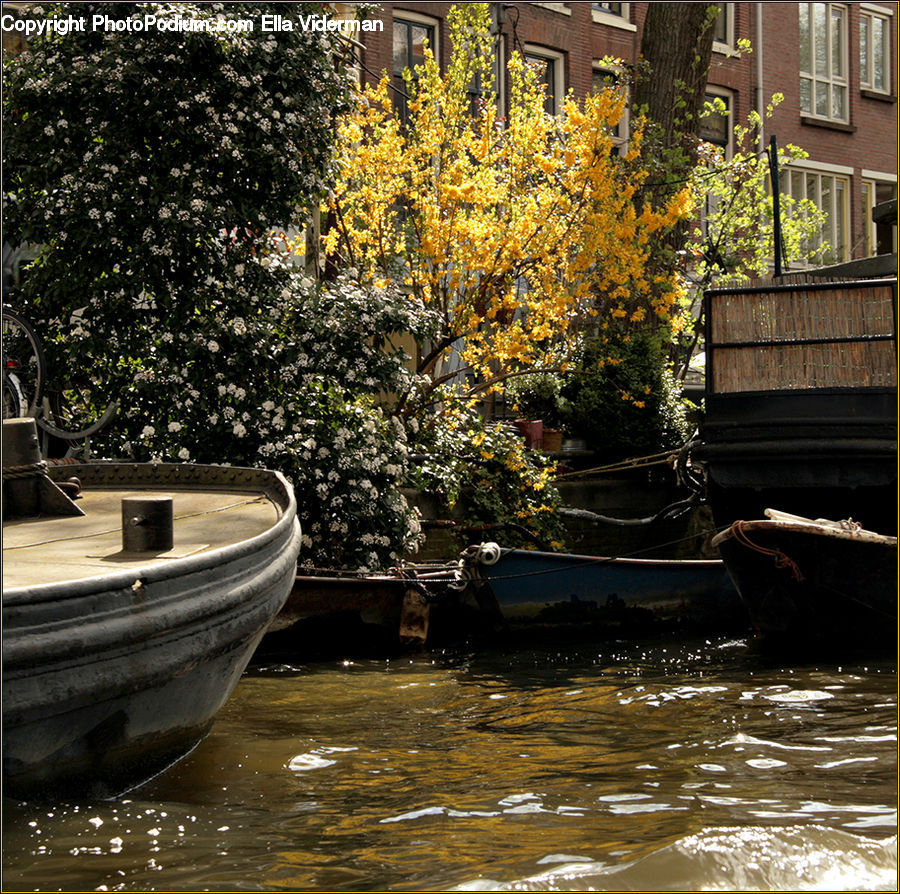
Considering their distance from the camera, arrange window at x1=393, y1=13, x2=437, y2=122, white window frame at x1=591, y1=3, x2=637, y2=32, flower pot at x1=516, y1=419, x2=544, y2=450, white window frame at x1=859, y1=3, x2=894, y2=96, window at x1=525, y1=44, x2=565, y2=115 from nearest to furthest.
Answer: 1. flower pot at x1=516, y1=419, x2=544, y2=450
2. window at x1=393, y1=13, x2=437, y2=122
3. window at x1=525, y1=44, x2=565, y2=115
4. white window frame at x1=591, y1=3, x2=637, y2=32
5. white window frame at x1=859, y1=3, x2=894, y2=96

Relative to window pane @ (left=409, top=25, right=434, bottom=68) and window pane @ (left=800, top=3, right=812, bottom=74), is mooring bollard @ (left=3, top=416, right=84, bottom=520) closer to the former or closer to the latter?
window pane @ (left=409, top=25, right=434, bottom=68)

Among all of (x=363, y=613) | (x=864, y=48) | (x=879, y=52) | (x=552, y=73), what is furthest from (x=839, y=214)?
(x=363, y=613)

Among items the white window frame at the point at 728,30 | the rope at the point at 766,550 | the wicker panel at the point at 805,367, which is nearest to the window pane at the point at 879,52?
the white window frame at the point at 728,30

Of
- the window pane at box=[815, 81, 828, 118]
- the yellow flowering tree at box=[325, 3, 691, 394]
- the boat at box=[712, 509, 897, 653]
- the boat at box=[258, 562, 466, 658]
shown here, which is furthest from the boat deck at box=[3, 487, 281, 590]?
the window pane at box=[815, 81, 828, 118]

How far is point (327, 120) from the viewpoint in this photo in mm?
10148

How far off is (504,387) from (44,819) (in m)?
10.8

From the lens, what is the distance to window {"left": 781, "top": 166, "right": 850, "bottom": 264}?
85.9 ft

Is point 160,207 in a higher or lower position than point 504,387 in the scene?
higher

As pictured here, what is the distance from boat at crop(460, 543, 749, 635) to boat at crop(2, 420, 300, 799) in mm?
3942

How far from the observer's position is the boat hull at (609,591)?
997 cm

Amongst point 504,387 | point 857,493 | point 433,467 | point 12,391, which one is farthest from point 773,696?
point 504,387

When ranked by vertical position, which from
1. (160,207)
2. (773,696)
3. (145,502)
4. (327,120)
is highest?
(327,120)

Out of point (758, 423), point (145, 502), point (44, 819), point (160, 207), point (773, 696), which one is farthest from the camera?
point (758, 423)

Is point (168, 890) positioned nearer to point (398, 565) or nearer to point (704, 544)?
point (398, 565)
